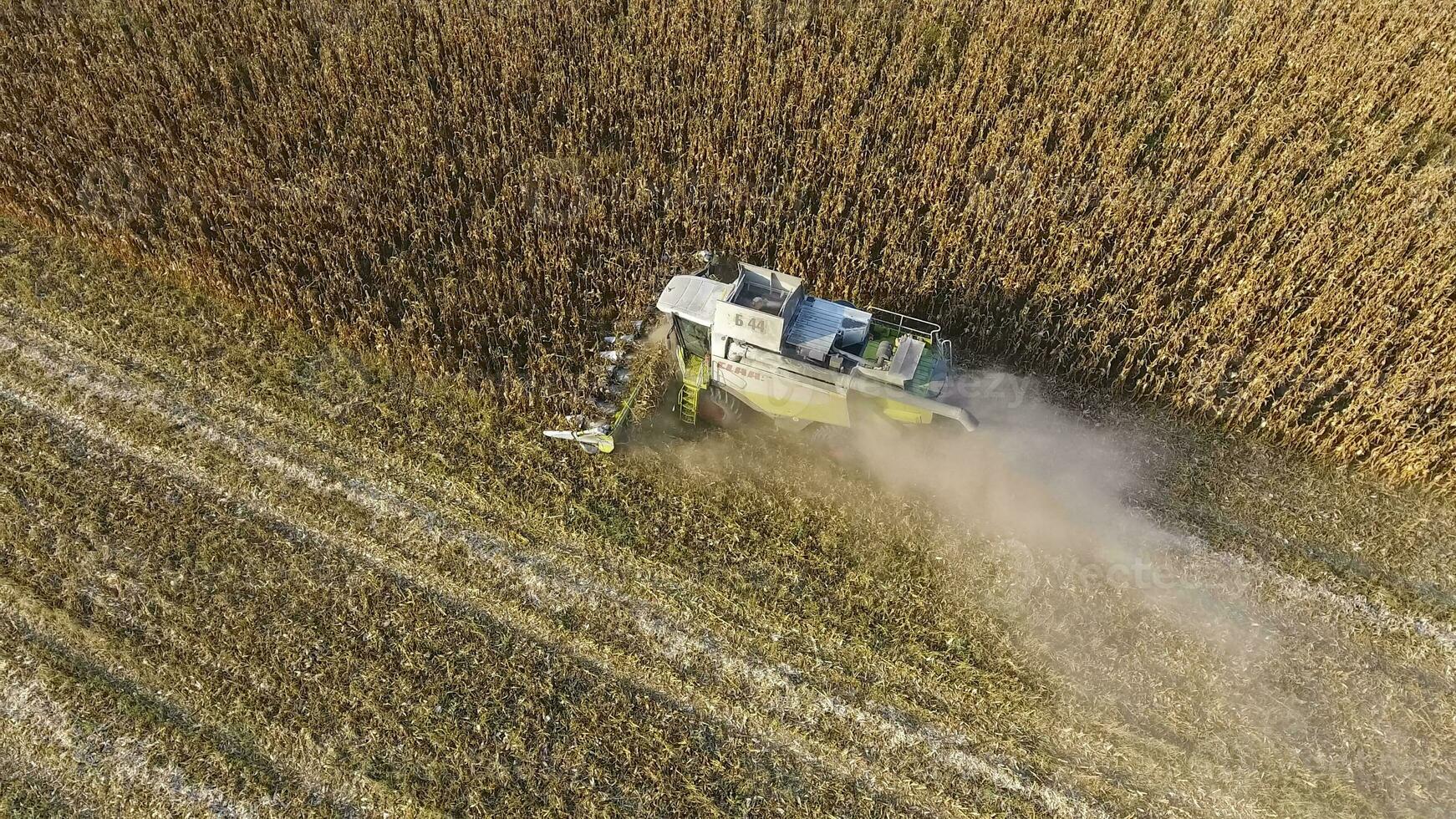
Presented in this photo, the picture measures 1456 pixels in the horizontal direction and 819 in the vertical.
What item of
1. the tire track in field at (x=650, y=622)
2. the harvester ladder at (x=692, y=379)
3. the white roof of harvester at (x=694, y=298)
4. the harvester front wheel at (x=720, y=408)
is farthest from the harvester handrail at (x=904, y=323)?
the tire track in field at (x=650, y=622)

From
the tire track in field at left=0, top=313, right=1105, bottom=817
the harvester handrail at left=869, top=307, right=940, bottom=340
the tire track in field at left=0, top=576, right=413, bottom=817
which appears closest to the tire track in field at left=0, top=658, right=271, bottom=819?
the tire track in field at left=0, top=576, right=413, bottom=817

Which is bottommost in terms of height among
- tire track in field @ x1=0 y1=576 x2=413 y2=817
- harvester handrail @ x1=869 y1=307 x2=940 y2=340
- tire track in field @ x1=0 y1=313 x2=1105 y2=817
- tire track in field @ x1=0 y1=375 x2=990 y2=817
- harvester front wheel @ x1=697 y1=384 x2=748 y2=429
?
tire track in field @ x1=0 y1=576 x2=413 y2=817

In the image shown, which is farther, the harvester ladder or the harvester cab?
the harvester ladder

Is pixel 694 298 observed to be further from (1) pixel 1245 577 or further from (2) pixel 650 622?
(1) pixel 1245 577

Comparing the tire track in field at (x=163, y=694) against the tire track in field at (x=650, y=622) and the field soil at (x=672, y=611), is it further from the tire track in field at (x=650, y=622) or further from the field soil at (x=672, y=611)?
the tire track in field at (x=650, y=622)

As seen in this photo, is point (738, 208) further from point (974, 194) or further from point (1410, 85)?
point (1410, 85)

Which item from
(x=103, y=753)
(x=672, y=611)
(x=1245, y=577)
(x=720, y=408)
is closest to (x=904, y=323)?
(x=720, y=408)

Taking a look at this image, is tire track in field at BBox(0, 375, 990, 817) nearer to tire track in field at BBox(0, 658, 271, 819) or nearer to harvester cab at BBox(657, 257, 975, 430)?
tire track in field at BBox(0, 658, 271, 819)
